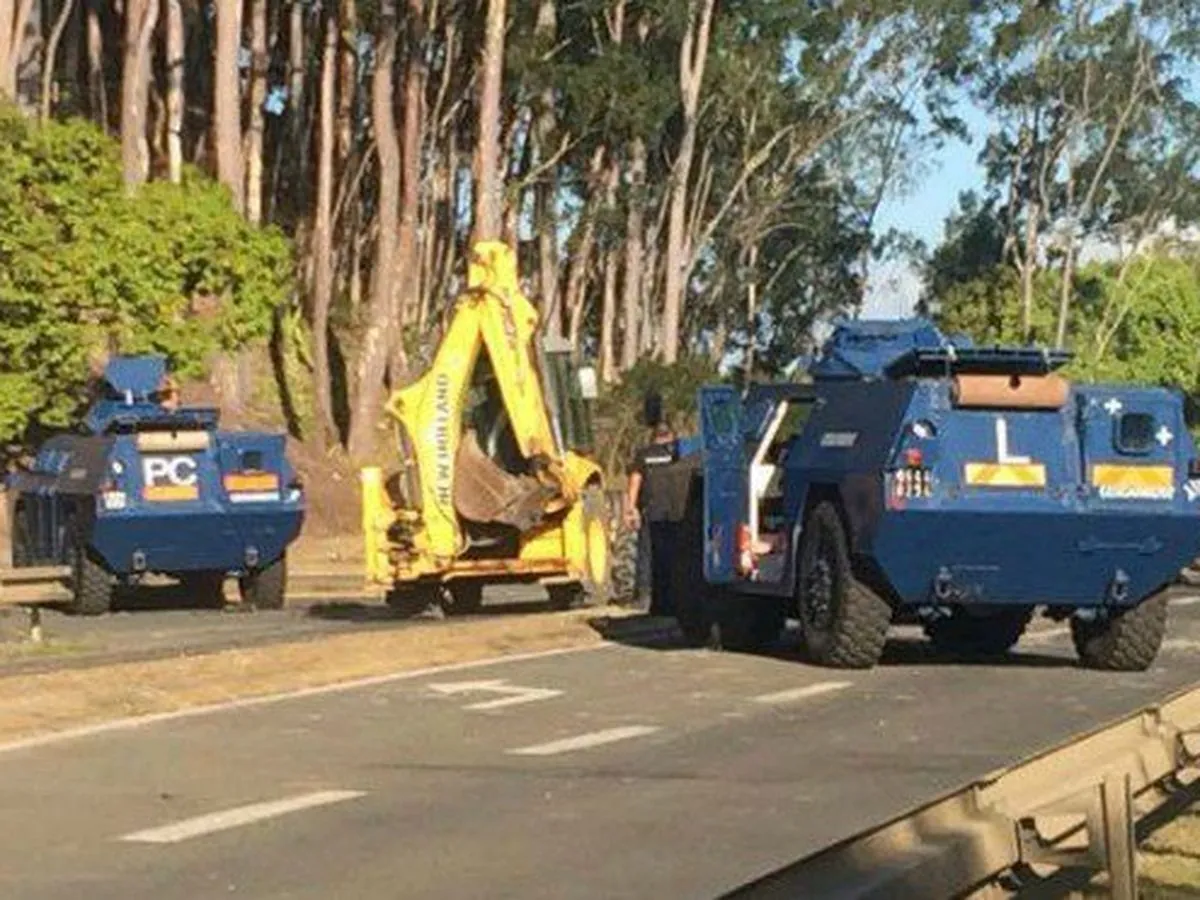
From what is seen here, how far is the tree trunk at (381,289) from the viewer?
4847 centimetres

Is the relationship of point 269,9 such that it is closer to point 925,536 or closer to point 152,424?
point 152,424

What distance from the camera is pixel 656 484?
22.0m

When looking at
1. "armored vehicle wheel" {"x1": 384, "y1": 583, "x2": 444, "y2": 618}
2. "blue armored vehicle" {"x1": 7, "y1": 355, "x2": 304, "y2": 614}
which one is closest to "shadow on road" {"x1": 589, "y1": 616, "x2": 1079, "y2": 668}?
"armored vehicle wheel" {"x1": 384, "y1": 583, "x2": 444, "y2": 618}

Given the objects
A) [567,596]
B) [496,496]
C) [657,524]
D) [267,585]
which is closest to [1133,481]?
[657,524]

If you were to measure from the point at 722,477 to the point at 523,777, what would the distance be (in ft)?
24.5

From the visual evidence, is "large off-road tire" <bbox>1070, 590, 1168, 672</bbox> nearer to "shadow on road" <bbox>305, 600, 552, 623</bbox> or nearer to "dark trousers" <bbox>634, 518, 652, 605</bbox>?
"dark trousers" <bbox>634, 518, 652, 605</bbox>

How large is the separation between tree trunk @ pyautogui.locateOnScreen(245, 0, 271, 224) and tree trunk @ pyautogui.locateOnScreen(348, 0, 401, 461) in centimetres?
354

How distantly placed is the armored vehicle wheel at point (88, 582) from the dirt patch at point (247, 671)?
20.9 ft

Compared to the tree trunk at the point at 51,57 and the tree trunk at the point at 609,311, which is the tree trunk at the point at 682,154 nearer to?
the tree trunk at the point at 609,311

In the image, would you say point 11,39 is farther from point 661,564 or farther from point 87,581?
point 661,564

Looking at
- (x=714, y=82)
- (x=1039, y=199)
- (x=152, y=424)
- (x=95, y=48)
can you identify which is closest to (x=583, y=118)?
(x=714, y=82)

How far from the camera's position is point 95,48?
56.0 metres

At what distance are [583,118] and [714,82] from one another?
6.29 m

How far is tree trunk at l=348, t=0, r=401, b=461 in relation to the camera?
48.5m
